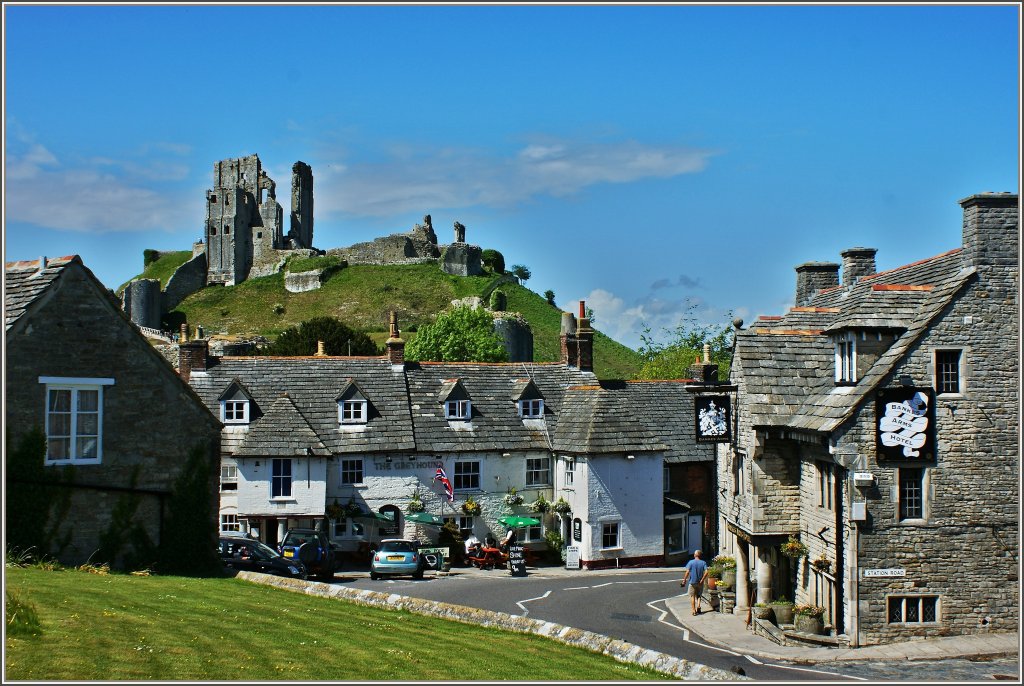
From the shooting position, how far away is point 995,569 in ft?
85.1

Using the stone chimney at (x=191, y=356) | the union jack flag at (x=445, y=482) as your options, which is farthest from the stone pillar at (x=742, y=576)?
the stone chimney at (x=191, y=356)

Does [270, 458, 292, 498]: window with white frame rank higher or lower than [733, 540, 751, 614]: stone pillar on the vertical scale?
higher

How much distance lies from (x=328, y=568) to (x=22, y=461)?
1476 cm

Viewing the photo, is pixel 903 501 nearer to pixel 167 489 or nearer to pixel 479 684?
pixel 479 684

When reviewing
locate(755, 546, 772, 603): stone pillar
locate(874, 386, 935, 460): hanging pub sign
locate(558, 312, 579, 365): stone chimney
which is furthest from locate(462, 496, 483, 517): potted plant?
locate(874, 386, 935, 460): hanging pub sign

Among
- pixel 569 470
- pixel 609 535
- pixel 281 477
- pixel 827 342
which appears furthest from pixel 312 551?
pixel 827 342

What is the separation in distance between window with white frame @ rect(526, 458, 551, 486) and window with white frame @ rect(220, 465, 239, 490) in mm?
12642

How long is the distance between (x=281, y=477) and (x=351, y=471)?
10.2ft

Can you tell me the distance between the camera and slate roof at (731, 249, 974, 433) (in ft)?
86.0

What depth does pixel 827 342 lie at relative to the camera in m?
29.6

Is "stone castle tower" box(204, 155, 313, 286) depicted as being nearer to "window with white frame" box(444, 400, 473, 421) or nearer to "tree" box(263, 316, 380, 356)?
"tree" box(263, 316, 380, 356)

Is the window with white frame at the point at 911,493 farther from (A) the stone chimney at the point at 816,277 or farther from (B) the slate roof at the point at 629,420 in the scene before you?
(B) the slate roof at the point at 629,420

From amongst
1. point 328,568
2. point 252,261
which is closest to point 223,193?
point 252,261

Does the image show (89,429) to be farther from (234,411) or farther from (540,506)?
(540,506)
